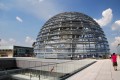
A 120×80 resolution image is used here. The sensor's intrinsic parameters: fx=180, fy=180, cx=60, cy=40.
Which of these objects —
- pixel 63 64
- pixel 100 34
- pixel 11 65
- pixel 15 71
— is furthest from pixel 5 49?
pixel 15 71

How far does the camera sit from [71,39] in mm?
60875

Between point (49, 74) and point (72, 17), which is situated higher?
point (72, 17)

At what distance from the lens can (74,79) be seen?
13.2m

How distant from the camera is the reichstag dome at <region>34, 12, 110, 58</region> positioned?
6025cm

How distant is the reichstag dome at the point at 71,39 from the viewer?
60.2 m

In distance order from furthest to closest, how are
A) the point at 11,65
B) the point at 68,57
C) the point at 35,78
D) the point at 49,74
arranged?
the point at 68,57 < the point at 11,65 < the point at 49,74 < the point at 35,78

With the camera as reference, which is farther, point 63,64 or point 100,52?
point 100,52

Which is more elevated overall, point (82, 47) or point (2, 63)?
point (82, 47)

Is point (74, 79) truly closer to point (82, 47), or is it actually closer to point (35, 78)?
point (35, 78)

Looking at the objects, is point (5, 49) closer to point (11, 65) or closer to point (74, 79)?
point (11, 65)

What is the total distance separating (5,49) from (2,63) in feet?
176

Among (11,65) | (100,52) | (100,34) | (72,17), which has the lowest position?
(11,65)

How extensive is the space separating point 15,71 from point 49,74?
462 cm

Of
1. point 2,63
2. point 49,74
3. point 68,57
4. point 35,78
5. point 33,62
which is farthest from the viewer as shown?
point 68,57
